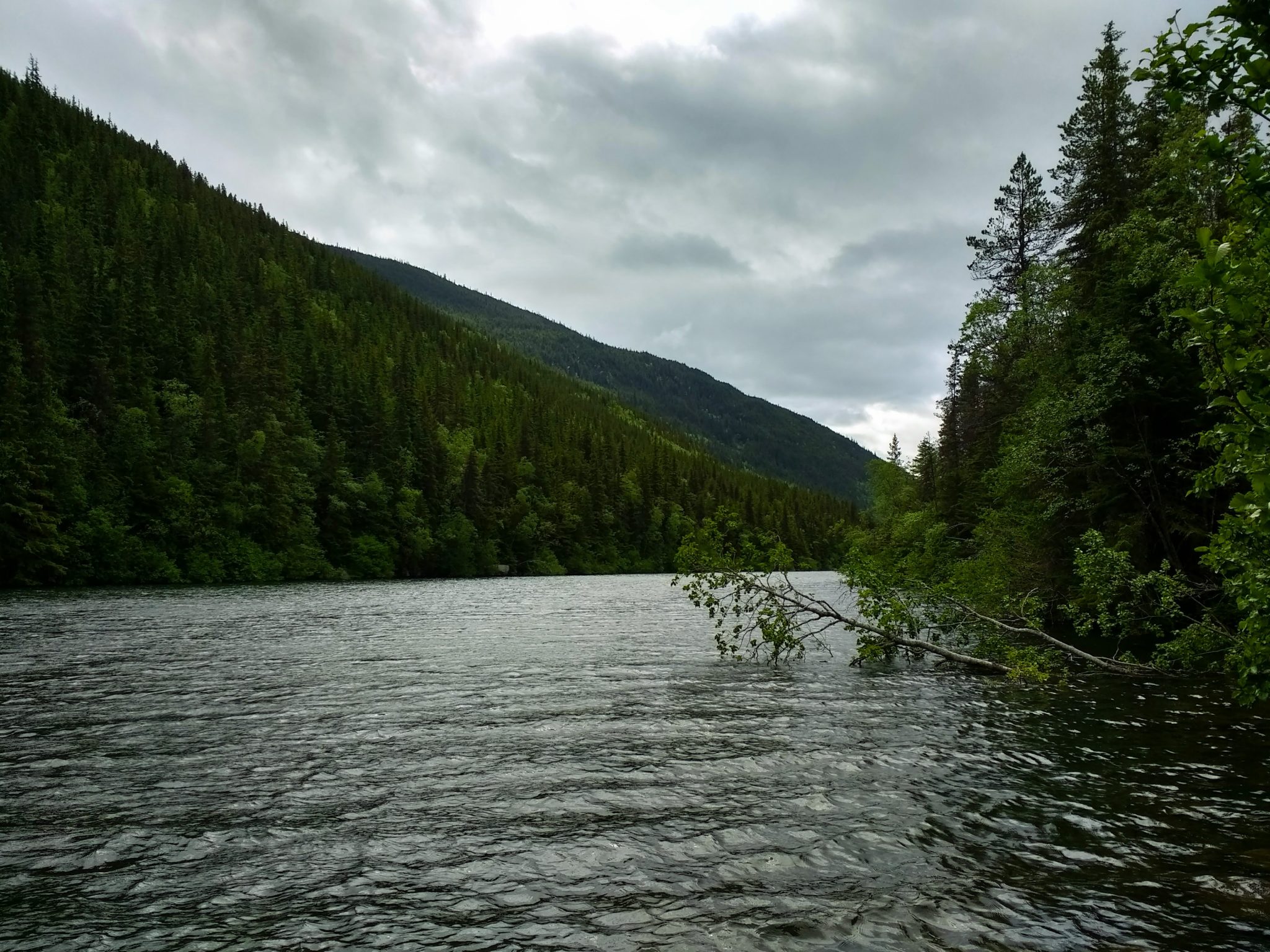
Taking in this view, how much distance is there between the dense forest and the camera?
19.8 ft

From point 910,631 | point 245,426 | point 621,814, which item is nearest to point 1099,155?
point 910,631

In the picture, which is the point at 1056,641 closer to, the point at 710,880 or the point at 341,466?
the point at 710,880

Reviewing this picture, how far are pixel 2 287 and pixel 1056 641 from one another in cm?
7955

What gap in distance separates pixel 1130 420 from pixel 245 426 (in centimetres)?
7640

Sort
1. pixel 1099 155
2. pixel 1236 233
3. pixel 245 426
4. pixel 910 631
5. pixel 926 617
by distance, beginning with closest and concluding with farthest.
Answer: pixel 1236 233 < pixel 910 631 < pixel 926 617 < pixel 1099 155 < pixel 245 426

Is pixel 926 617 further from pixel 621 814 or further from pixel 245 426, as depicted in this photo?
pixel 245 426

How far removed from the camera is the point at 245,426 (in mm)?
79500

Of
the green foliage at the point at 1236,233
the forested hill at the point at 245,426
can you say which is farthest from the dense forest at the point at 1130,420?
the forested hill at the point at 245,426

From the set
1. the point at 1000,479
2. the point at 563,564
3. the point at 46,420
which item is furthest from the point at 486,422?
the point at 1000,479

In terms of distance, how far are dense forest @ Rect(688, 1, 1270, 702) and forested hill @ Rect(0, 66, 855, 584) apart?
950 centimetres

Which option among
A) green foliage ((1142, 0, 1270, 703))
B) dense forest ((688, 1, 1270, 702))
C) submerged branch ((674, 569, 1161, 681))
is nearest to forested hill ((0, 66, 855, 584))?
submerged branch ((674, 569, 1161, 681))

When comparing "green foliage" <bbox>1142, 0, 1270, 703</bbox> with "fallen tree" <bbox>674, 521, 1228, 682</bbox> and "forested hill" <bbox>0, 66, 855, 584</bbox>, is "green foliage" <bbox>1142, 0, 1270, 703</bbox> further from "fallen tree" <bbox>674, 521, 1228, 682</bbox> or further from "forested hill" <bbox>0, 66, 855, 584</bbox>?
"forested hill" <bbox>0, 66, 855, 584</bbox>

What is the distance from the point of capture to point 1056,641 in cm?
1988

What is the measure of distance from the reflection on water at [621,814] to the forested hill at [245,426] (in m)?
10.5
